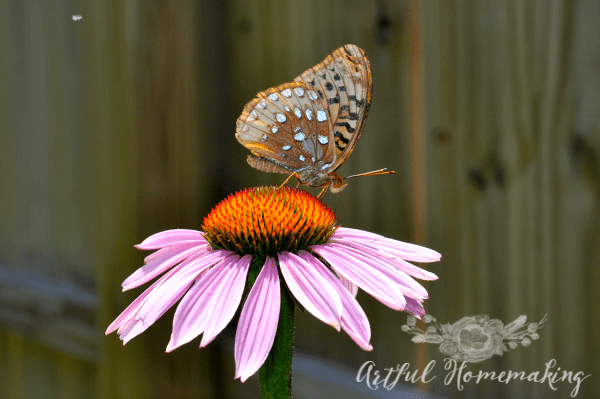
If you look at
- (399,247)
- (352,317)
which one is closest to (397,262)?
(399,247)

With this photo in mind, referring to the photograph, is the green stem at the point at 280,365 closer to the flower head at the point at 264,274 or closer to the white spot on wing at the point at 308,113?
the flower head at the point at 264,274

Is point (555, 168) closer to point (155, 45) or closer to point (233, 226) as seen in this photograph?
point (233, 226)

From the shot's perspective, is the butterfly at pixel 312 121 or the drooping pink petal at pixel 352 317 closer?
the drooping pink petal at pixel 352 317

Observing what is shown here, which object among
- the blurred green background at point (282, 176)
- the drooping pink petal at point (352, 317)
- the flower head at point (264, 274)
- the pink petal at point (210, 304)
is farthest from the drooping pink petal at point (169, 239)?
the blurred green background at point (282, 176)

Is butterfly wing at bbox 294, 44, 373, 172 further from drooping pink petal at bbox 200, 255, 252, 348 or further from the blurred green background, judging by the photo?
the blurred green background

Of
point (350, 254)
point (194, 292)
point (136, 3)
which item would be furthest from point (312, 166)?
point (136, 3)
